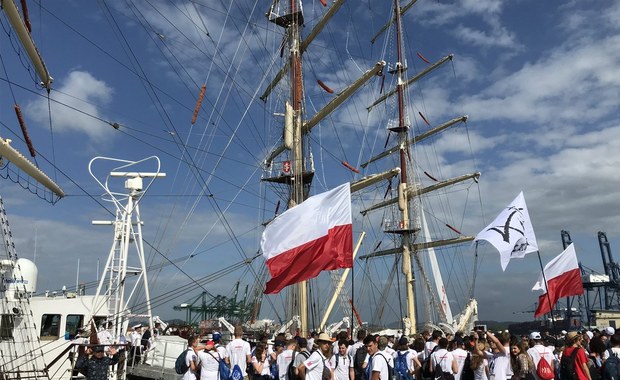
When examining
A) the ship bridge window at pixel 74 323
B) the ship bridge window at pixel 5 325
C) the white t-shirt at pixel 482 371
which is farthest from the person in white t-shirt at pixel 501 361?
the ship bridge window at pixel 74 323

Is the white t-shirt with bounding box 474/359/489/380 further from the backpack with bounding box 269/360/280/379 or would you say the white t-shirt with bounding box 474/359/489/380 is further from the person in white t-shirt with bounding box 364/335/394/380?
the backpack with bounding box 269/360/280/379

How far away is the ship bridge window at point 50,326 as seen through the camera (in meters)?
18.1

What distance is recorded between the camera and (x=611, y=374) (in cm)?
897

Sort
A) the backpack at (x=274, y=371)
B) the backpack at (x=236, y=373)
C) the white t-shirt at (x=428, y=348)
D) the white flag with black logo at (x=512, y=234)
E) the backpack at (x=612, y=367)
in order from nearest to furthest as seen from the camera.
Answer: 1. the backpack at (x=612, y=367)
2. the backpack at (x=236, y=373)
3. the backpack at (x=274, y=371)
4. the white t-shirt at (x=428, y=348)
5. the white flag with black logo at (x=512, y=234)

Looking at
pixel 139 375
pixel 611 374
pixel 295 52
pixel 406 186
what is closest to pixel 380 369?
pixel 611 374

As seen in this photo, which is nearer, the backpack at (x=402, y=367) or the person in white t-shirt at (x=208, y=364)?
the person in white t-shirt at (x=208, y=364)

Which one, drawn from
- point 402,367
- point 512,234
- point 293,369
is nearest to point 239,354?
point 293,369

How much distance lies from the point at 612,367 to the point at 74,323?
16.3 meters

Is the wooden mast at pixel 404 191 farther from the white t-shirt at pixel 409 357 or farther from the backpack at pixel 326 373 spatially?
the backpack at pixel 326 373

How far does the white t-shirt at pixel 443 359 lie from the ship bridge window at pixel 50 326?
13.6m

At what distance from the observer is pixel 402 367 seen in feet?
34.2

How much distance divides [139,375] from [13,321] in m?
4.03

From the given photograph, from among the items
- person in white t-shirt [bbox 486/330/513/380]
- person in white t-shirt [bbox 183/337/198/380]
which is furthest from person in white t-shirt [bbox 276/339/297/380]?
person in white t-shirt [bbox 486/330/513/380]

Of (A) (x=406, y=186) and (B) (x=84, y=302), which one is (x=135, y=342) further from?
(A) (x=406, y=186)
